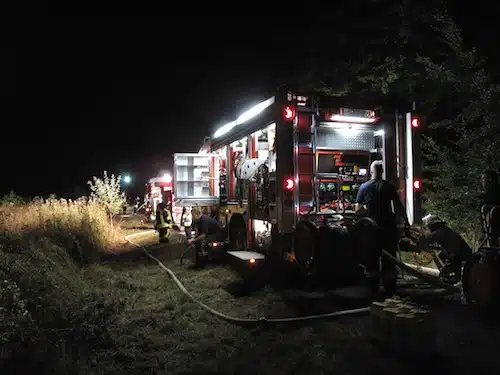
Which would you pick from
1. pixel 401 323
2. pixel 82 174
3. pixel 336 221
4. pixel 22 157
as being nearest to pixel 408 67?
pixel 336 221

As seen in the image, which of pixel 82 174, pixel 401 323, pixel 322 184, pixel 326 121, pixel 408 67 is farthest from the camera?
pixel 82 174

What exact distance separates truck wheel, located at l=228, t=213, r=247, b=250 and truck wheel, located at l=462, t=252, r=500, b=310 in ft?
15.0

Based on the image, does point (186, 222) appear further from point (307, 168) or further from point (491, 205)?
point (491, 205)

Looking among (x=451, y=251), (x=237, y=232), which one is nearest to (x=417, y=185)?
(x=451, y=251)

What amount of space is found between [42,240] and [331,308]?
5484mm

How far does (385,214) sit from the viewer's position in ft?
20.8

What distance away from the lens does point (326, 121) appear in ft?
23.5

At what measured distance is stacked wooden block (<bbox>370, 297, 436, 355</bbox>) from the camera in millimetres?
3938

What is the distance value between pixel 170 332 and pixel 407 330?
2697 millimetres

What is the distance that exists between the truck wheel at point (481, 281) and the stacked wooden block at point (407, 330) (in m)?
1.19

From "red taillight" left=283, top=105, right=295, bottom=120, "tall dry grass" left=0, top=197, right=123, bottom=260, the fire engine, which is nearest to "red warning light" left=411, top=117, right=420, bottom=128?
"red taillight" left=283, top=105, right=295, bottom=120

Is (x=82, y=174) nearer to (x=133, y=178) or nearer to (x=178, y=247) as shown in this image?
(x=133, y=178)

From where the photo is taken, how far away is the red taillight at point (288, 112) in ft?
21.7

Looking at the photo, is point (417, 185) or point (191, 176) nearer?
point (417, 185)
